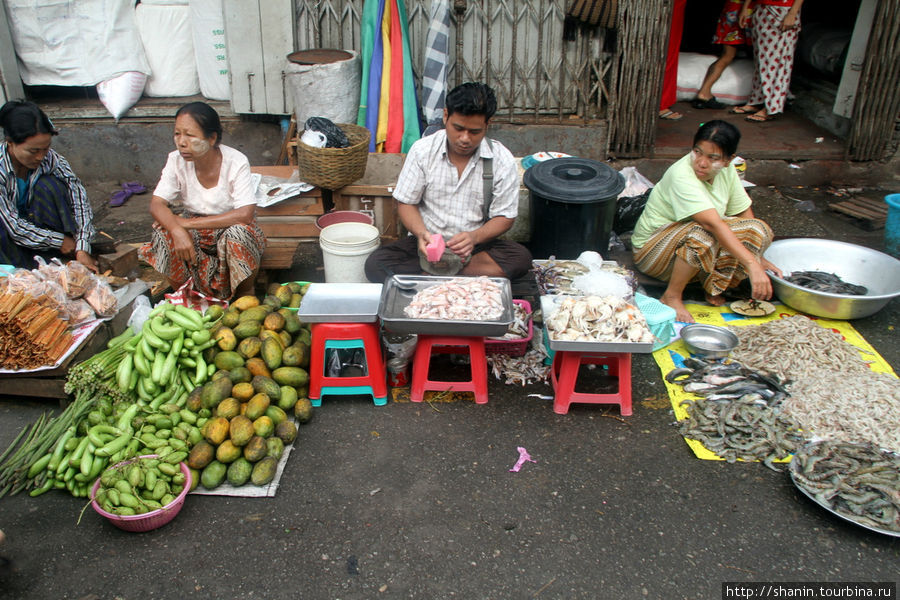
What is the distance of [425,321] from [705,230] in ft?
6.95

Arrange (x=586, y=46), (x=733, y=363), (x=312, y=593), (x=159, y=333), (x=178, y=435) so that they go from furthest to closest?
1. (x=586, y=46)
2. (x=733, y=363)
3. (x=159, y=333)
4. (x=178, y=435)
5. (x=312, y=593)

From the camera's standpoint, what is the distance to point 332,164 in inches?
174

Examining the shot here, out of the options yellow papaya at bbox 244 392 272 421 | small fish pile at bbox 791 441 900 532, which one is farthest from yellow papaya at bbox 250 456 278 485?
small fish pile at bbox 791 441 900 532

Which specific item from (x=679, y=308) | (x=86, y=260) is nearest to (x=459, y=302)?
(x=679, y=308)

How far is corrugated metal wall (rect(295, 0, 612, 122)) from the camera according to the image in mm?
5852

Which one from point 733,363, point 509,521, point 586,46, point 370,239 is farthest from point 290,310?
point 586,46

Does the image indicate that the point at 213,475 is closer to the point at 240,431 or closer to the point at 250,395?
the point at 240,431

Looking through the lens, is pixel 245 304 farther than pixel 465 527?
Yes

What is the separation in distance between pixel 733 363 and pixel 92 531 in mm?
3408

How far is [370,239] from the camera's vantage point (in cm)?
413

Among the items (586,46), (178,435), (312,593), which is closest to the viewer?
(312,593)

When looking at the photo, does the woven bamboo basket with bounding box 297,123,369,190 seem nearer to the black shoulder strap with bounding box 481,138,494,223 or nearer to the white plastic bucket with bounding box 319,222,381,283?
the white plastic bucket with bounding box 319,222,381,283

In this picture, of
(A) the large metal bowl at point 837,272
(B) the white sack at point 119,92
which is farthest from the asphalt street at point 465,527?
(B) the white sack at point 119,92

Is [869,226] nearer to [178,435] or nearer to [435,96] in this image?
[435,96]
